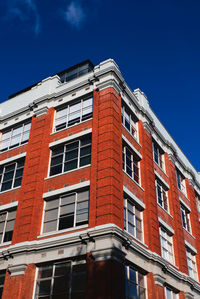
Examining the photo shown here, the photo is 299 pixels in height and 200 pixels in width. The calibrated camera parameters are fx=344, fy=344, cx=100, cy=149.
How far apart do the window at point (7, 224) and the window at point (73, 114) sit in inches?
252

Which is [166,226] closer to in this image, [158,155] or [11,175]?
[158,155]

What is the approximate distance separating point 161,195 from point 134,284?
30.4ft

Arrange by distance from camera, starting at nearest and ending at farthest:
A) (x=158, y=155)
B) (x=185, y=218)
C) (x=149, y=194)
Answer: (x=149, y=194) → (x=158, y=155) → (x=185, y=218)

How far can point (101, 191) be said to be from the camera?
59.4 ft

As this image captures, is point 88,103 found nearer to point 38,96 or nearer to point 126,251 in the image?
point 38,96

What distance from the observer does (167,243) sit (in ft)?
79.2

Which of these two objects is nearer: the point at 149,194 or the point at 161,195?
the point at 149,194

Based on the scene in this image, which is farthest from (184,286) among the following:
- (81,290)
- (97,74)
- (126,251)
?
(97,74)

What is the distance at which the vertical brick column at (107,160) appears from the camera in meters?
17.4

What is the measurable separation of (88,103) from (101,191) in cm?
770

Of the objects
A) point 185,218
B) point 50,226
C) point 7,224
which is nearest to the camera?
point 50,226

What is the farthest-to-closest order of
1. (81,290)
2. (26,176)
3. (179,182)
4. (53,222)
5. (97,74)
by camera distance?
(179,182)
(97,74)
(26,176)
(53,222)
(81,290)

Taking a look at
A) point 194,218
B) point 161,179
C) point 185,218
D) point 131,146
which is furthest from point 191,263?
point 131,146

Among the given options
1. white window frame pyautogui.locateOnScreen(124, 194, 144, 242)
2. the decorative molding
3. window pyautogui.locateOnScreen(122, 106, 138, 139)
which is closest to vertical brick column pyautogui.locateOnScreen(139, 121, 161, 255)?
white window frame pyautogui.locateOnScreen(124, 194, 144, 242)
